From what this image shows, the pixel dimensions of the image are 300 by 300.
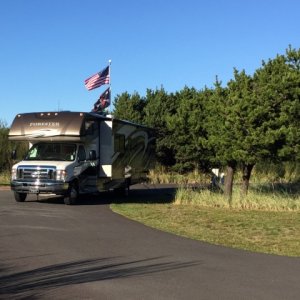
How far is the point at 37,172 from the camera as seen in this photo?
712 inches

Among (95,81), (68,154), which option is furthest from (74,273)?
(95,81)

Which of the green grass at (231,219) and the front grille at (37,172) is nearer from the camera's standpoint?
the green grass at (231,219)

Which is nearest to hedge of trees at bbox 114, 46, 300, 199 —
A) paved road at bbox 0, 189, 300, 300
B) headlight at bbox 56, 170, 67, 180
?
headlight at bbox 56, 170, 67, 180

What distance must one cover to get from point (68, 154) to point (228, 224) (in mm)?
7360

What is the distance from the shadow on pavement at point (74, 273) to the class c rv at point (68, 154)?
957 cm

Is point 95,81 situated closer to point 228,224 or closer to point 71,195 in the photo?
point 71,195

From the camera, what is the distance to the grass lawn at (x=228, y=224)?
1103cm

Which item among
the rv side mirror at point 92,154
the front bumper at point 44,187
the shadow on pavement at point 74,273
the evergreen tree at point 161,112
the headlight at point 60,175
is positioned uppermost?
the evergreen tree at point 161,112

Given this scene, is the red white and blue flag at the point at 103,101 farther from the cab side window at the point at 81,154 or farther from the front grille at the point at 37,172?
the front grille at the point at 37,172

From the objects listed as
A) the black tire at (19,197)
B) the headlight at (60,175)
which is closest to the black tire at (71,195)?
the headlight at (60,175)

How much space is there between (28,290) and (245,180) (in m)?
14.5

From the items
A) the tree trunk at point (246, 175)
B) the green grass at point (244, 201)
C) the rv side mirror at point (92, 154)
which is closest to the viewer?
the green grass at point (244, 201)

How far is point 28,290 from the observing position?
6.82 meters

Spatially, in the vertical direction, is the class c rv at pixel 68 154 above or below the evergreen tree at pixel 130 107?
below
